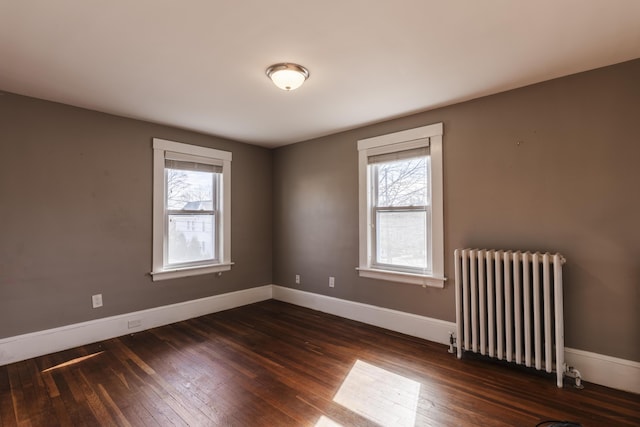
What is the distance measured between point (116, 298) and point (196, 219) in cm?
124

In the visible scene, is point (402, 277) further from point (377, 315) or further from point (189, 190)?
point (189, 190)

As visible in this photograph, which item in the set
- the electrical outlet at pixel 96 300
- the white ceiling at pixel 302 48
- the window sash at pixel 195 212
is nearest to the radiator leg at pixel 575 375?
the white ceiling at pixel 302 48

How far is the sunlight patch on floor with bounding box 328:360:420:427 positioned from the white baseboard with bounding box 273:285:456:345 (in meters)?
0.85

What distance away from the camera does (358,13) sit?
1703mm

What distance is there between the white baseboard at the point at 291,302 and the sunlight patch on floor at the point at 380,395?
0.88 meters

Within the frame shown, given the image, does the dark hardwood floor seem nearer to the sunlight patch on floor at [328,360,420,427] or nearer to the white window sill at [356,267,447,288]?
the sunlight patch on floor at [328,360,420,427]

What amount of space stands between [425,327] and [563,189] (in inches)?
69.7

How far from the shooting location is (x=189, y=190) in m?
3.91

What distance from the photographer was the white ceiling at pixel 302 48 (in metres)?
1.67

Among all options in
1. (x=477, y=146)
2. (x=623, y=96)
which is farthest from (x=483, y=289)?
(x=623, y=96)

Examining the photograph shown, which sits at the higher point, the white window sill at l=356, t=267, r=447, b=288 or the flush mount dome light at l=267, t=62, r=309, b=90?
the flush mount dome light at l=267, t=62, r=309, b=90

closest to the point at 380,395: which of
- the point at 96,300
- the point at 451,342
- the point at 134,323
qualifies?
the point at 451,342

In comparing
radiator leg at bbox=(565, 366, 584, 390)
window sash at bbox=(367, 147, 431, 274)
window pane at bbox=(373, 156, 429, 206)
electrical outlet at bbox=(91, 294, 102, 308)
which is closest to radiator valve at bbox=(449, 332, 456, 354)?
A: window sash at bbox=(367, 147, 431, 274)

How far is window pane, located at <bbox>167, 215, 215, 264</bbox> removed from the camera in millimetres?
3754
